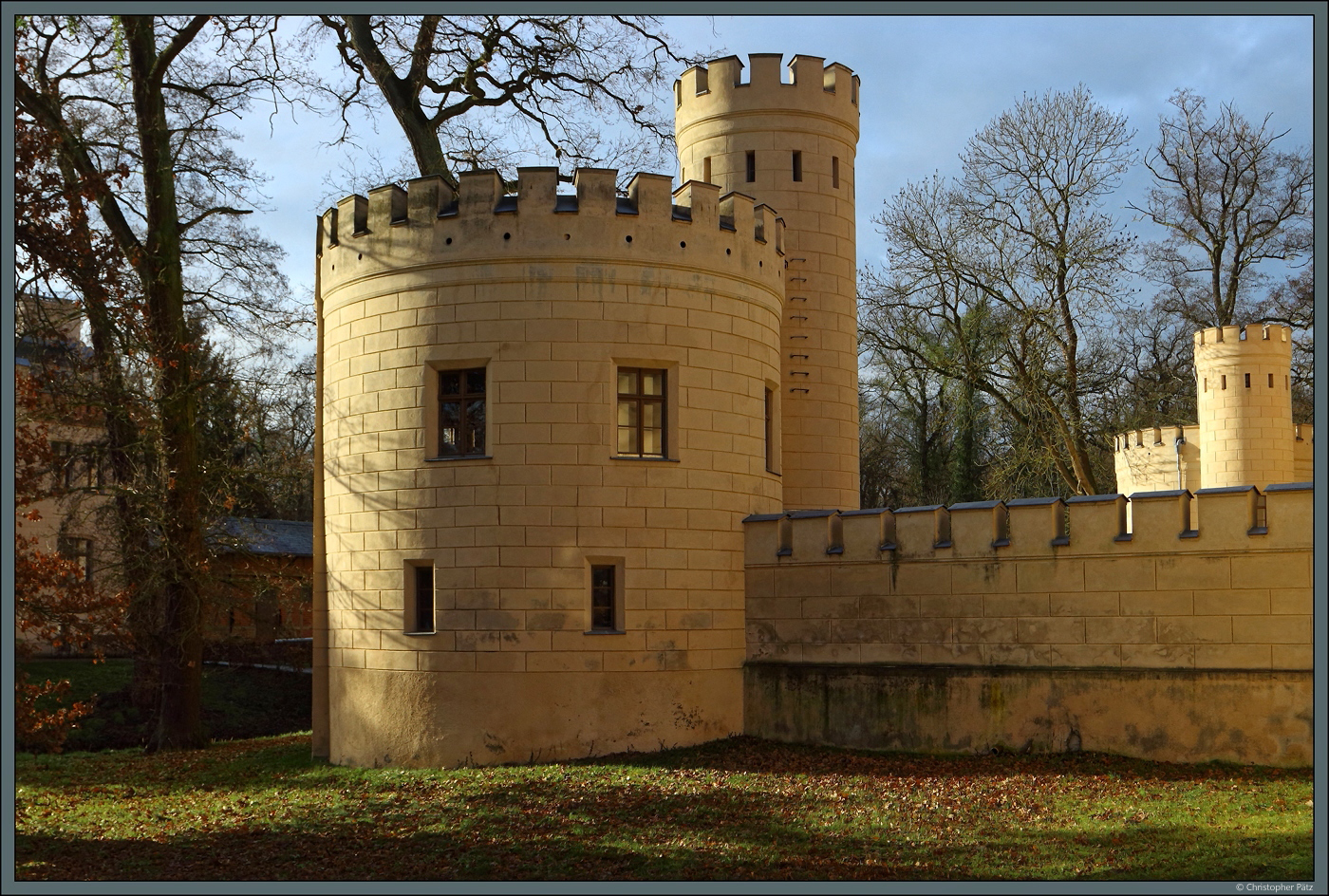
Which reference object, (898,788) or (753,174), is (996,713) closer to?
(898,788)

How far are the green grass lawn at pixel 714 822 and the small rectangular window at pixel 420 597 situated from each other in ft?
6.02

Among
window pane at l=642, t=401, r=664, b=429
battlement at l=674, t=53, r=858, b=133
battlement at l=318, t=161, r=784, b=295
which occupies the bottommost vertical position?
window pane at l=642, t=401, r=664, b=429

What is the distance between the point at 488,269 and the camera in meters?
15.2

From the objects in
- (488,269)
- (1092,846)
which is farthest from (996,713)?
(488,269)

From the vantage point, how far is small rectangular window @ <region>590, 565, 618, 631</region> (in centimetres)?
1510

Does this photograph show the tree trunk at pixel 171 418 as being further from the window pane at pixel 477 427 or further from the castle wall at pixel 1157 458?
the castle wall at pixel 1157 458

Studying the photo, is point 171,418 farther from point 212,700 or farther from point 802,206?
point 802,206

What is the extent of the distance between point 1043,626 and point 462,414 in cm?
752

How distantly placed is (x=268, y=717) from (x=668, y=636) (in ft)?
51.0

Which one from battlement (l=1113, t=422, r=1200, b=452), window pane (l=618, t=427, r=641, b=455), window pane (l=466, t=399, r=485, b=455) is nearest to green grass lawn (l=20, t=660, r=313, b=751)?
window pane (l=466, t=399, r=485, b=455)

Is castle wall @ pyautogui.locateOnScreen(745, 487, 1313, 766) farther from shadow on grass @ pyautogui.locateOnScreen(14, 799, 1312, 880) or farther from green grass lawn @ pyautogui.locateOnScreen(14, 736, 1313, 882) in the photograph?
shadow on grass @ pyautogui.locateOnScreen(14, 799, 1312, 880)

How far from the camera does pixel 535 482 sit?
14.9m

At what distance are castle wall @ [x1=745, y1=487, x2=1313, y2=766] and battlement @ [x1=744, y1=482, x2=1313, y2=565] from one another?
19mm

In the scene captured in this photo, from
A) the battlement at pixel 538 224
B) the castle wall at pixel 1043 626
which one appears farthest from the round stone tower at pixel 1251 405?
the battlement at pixel 538 224
